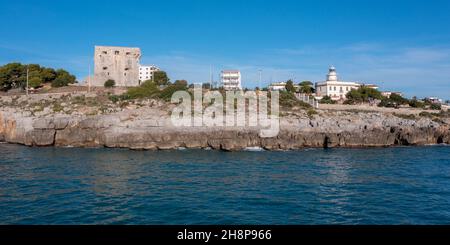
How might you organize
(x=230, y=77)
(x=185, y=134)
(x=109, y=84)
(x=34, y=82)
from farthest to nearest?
(x=230, y=77), (x=109, y=84), (x=34, y=82), (x=185, y=134)

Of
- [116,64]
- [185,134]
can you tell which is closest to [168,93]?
[185,134]

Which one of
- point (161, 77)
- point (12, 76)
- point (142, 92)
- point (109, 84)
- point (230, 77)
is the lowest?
point (142, 92)

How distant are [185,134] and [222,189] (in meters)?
17.5

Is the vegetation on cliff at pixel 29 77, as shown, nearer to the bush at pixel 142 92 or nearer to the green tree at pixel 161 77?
the green tree at pixel 161 77

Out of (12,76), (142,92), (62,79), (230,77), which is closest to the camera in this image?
(142,92)

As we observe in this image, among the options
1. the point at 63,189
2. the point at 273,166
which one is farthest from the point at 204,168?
the point at 63,189

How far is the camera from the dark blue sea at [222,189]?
11.9 m

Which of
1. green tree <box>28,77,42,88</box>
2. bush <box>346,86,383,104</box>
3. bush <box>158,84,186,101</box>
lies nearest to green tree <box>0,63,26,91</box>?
green tree <box>28,77,42,88</box>

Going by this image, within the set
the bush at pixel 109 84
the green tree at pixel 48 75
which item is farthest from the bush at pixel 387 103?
the green tree at pixel 48 75

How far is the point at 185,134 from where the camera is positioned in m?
32.8

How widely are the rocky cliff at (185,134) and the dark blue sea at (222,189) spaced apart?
17.5 feet

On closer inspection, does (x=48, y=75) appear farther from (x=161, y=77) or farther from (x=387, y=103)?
(x=387, y=103)

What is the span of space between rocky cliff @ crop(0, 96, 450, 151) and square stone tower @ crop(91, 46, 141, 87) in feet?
91.0
